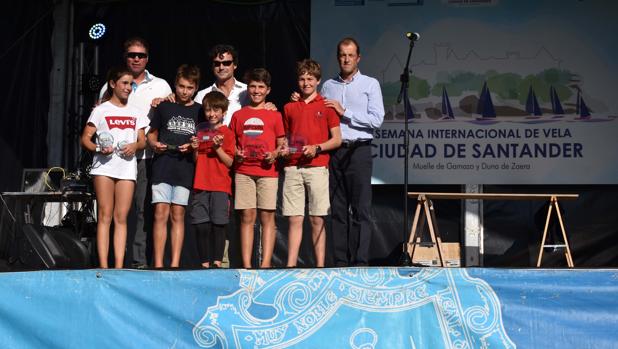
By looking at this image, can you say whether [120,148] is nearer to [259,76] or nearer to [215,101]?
[215,101]

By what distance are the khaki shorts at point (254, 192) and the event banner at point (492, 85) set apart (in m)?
1.78

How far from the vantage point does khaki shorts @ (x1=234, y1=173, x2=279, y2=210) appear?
21.9ft

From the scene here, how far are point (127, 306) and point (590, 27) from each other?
4701mm

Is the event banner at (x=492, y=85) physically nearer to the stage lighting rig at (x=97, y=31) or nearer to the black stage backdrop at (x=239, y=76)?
the black stage backdrop at (x=239, y=76)

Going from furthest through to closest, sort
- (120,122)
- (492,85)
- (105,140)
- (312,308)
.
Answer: (492,85)
(120,122)
(105,140)
(312,308)

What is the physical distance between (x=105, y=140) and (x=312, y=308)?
2.01 metres

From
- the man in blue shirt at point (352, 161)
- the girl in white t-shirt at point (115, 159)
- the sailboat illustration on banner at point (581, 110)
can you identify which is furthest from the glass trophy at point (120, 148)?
the sailboat illustration on banner at point (581, 110)

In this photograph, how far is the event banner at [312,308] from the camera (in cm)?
550

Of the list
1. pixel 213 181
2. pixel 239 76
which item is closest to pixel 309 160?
pixel 213 181

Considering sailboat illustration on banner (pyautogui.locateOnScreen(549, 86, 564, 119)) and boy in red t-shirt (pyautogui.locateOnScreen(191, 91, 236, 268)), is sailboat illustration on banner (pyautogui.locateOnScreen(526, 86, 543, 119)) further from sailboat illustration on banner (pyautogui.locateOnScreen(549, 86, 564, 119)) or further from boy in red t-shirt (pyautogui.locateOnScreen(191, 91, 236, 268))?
boy in red t-shirt (pyautogui.locateOnScreen(191, 91, 236, 268))

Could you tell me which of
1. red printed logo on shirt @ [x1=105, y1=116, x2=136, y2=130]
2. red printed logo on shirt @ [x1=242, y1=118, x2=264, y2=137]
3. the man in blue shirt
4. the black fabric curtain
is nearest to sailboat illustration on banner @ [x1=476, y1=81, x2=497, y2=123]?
the man in blue shirt

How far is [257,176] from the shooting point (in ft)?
22.0

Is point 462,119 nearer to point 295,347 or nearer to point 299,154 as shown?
point 299,154

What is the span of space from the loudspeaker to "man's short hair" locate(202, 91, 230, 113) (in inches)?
61.3
